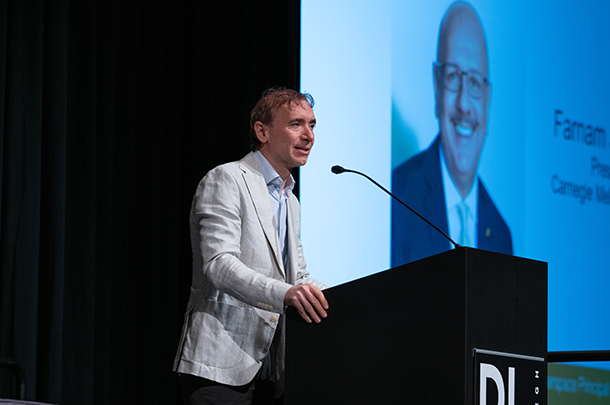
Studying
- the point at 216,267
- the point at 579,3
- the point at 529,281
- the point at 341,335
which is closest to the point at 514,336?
the point at 529,281

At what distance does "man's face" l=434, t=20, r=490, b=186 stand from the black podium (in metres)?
2.25

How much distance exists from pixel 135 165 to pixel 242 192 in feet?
3.74

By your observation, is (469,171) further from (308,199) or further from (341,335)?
(341,335)

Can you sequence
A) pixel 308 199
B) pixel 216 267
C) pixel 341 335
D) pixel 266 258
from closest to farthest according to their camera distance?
1. pixel 341 335
2. pixel 216 267
3. pixel 266 258
4. pixel 308 199

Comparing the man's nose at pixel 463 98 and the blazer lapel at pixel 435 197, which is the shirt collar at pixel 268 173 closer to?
the blazer lapel at pixel 435 197

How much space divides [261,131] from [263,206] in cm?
27

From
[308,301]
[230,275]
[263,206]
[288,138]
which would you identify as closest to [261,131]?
[288,138]

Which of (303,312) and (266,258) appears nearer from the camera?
(303,312)

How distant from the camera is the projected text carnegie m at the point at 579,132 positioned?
412 centimetres

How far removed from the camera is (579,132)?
167 inches

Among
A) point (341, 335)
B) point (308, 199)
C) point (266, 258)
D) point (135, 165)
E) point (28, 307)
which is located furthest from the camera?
point (308, 199)

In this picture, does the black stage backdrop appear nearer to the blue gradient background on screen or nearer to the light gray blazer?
the blue gradient background on screen

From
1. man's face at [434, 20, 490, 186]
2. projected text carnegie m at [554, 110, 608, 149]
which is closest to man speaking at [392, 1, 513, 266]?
man's face at [434, 20, 490, 186]

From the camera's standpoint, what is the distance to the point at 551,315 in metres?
3.88
